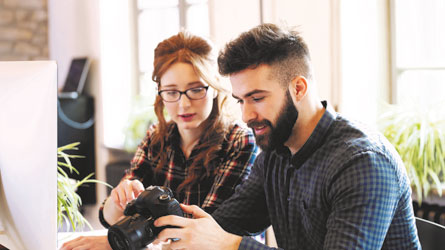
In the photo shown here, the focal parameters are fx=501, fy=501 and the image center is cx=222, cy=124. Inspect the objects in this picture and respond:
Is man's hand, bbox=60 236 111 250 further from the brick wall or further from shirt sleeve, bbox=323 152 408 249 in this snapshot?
the brick wall

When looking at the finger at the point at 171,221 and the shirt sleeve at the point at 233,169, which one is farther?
the shirt sleeve at the point at 233,169

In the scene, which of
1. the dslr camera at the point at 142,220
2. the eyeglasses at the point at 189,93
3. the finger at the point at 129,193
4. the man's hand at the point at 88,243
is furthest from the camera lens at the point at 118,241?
the eyeglasses at the point at 189,93

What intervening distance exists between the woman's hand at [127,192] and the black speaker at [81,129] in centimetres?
270

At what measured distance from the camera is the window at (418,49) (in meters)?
2.41

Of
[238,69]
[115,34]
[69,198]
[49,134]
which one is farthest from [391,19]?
[115,34]

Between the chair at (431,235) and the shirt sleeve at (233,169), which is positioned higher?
the shirt sleeve at (233,169)

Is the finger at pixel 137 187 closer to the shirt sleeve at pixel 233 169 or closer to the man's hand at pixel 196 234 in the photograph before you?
the shirt sleeve at pixel 233 169

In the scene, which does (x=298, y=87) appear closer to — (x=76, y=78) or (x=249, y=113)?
(x=249, y=113)

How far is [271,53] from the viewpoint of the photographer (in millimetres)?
1204

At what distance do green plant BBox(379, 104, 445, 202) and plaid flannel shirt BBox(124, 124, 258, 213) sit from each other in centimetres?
81

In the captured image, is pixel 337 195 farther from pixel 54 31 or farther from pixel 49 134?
pixel 54 31

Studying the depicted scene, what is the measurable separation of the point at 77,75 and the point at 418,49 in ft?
8.78

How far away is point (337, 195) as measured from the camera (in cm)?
105

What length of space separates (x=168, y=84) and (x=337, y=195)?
736mm
